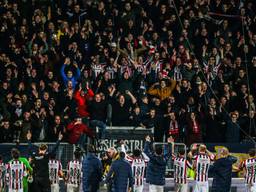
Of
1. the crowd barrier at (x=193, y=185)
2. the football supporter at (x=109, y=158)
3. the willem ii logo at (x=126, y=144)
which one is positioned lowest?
the crowd barrier at (x=193, y=185)

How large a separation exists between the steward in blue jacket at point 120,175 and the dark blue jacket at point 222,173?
203 cm

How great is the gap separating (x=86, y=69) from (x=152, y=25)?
2.88 metres

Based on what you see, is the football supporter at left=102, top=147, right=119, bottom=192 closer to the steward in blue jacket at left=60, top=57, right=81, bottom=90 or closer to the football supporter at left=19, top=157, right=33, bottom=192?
the football supporter at left=19, top=157, right=33, bottom=192

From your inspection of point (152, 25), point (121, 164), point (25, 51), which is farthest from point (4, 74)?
point (121, 164)

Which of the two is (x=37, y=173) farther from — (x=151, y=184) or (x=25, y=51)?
(x=25, y=51)

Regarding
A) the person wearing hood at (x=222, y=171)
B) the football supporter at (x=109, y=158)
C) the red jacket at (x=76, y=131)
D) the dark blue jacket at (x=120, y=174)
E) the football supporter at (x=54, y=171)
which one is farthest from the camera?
the red jacket at (x=76, y=131)

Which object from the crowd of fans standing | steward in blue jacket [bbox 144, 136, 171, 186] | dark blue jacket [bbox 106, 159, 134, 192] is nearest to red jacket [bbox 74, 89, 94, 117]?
the crowd of fans standing

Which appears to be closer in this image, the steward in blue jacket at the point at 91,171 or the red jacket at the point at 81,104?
the steward in blue jacket at the point at 91,171

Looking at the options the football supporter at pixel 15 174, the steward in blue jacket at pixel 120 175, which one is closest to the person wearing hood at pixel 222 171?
the steward in blue jacket at pixel 120 175

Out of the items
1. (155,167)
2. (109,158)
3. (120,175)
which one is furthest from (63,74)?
(120,175)

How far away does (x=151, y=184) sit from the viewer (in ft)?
76.1

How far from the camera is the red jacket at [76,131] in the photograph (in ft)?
82.7

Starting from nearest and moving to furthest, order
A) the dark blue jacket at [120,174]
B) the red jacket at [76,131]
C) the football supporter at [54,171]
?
the dark blue jacket at [120,174]
the football supporter at [54,171]
the red jacket at [76,131]

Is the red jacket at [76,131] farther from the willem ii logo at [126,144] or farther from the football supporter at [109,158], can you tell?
the football supporter at [109,158]
